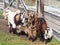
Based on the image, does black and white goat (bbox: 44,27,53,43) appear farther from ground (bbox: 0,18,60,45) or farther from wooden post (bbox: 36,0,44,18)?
wooden post (bbox: 36,0,44,18)

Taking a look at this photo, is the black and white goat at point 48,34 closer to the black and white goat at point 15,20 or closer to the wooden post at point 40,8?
the wooden post at point 40,8

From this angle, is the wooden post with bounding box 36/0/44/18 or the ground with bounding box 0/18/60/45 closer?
the ground with bounding box 0/18/60/45

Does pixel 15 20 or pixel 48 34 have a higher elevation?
pixel 15 20

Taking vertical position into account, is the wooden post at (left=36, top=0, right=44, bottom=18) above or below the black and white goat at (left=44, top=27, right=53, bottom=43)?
above

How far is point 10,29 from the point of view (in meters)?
8.23

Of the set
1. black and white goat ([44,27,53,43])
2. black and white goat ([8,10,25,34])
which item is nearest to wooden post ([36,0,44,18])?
black and white goat ([8,10,25,34])

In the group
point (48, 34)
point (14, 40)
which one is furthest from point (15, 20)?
point (48, 34)

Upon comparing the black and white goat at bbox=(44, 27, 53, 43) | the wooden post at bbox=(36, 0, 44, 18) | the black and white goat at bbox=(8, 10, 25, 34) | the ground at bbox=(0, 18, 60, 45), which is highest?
the wooden post at bbox=(36, 0, 44, 18)

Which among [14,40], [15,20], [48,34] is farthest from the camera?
[15,20]

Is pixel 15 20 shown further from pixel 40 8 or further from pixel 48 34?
pixel 48 34

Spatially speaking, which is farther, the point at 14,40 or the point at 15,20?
the point at 15,20

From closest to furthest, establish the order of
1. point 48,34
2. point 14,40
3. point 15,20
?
point 48,34 → point 14,40 → point 15,20

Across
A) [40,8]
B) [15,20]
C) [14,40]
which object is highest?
[40,8]

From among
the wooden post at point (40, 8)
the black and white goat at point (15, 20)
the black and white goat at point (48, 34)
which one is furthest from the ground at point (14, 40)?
the wooden post at point (40, 8)
